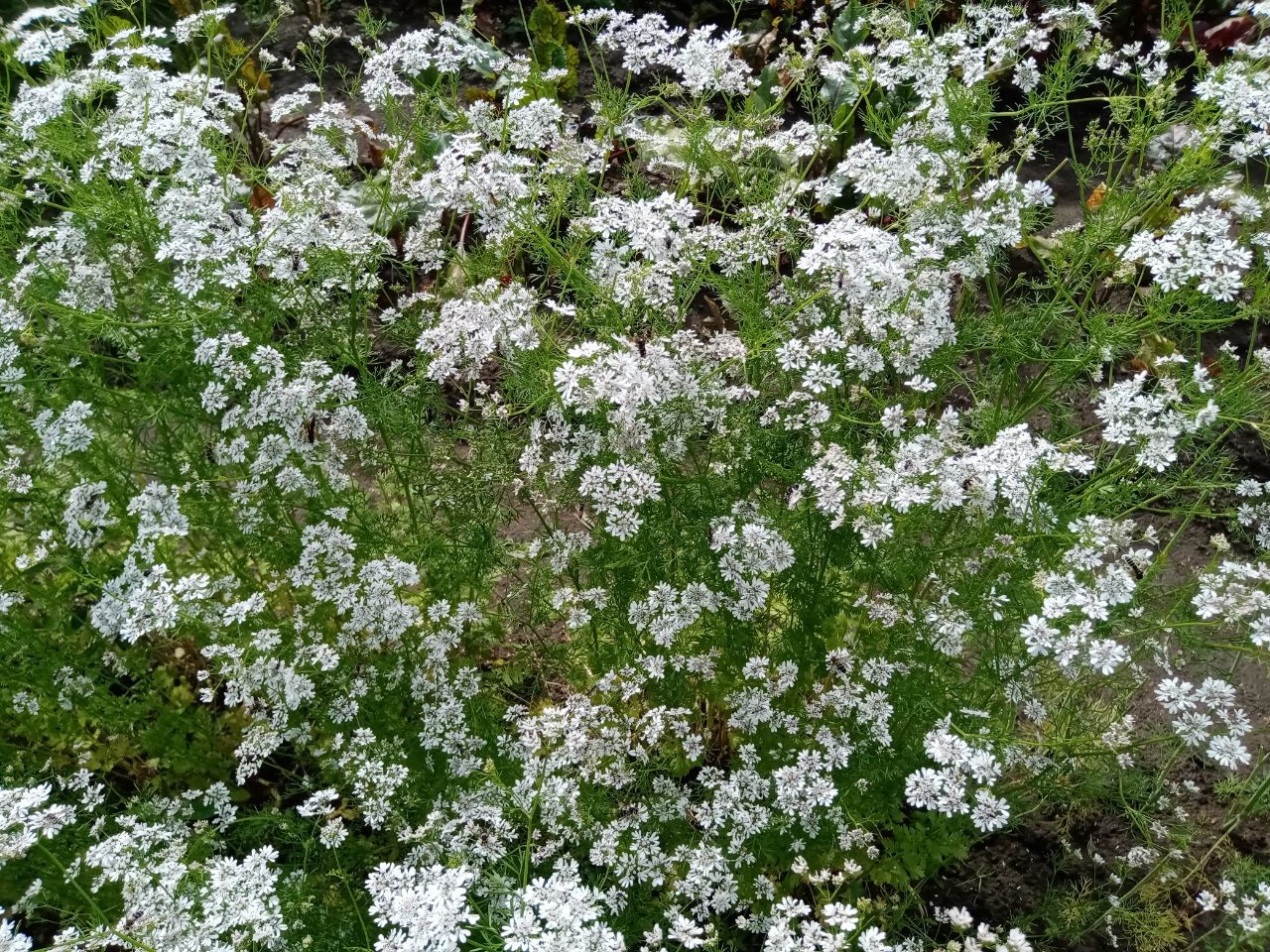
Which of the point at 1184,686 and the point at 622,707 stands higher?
the point at 1184,686

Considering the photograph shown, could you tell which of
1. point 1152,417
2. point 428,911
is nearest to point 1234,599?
point 1152,417

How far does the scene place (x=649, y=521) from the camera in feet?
11.0

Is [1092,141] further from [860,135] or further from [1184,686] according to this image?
[860,135]

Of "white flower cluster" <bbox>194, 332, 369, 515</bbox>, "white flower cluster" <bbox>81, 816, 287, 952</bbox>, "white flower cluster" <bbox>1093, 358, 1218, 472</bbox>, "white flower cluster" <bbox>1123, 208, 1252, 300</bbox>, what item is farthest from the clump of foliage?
"white flower cluster" <bbox>81, 816, 287, 952</bbox>

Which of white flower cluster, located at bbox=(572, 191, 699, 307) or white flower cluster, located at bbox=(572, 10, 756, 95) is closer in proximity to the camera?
white flower cluster, located at bbox=(572, 191, 699, 307)

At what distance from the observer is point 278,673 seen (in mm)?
3209

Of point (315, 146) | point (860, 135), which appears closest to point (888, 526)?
point (315, 146)

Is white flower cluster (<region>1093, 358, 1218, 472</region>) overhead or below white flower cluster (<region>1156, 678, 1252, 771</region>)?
overhead

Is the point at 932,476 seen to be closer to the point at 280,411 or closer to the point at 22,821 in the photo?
the point at 280,411

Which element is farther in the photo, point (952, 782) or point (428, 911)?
point (952, 782)

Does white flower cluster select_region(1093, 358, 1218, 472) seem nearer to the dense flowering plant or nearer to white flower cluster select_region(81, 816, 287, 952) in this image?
the dense flowering plant

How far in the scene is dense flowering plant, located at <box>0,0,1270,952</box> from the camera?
290 cm

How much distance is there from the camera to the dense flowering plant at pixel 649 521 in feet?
9.51

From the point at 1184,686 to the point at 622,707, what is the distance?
194cm
